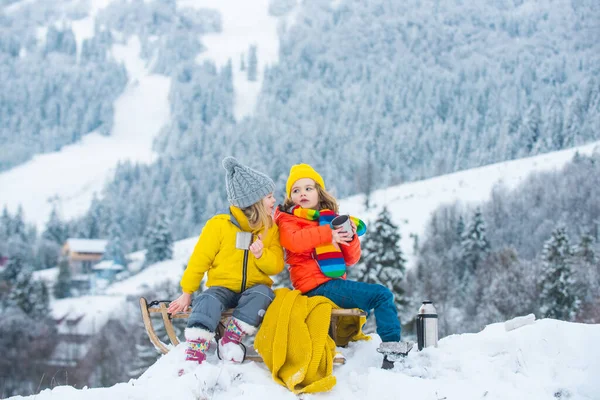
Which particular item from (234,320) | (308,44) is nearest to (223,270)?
(234,320)

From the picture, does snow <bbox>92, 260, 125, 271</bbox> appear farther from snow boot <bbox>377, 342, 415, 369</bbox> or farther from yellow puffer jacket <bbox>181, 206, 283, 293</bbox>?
snow boot <bbox>377, 342, 415, 369</bbox>

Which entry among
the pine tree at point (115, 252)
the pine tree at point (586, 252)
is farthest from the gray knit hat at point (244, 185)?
the pine tree at point (115, 252)

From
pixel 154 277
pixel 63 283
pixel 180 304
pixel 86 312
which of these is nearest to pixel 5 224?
pixel 63 283

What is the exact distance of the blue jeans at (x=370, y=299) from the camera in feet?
15.9

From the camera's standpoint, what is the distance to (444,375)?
4570 mm

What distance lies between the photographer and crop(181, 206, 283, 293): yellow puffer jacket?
202 inches

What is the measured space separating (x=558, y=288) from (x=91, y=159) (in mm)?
115045

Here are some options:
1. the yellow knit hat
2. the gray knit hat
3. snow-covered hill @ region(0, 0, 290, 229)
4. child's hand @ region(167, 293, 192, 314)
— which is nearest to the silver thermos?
the yellow knit hat

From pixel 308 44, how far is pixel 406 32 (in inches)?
1007

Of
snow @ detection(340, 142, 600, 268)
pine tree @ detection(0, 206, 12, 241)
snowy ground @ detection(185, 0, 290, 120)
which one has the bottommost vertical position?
pine tree @ detection(0, 206, 12, 241)

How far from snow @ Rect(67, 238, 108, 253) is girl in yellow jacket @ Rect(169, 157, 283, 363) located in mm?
85692

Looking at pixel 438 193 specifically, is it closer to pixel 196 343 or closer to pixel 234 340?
pixel 234 340

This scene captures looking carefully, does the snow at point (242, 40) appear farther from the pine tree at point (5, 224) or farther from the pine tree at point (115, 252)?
the pine tree at point (115, 252)

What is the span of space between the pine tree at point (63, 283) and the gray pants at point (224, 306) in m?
67.5
